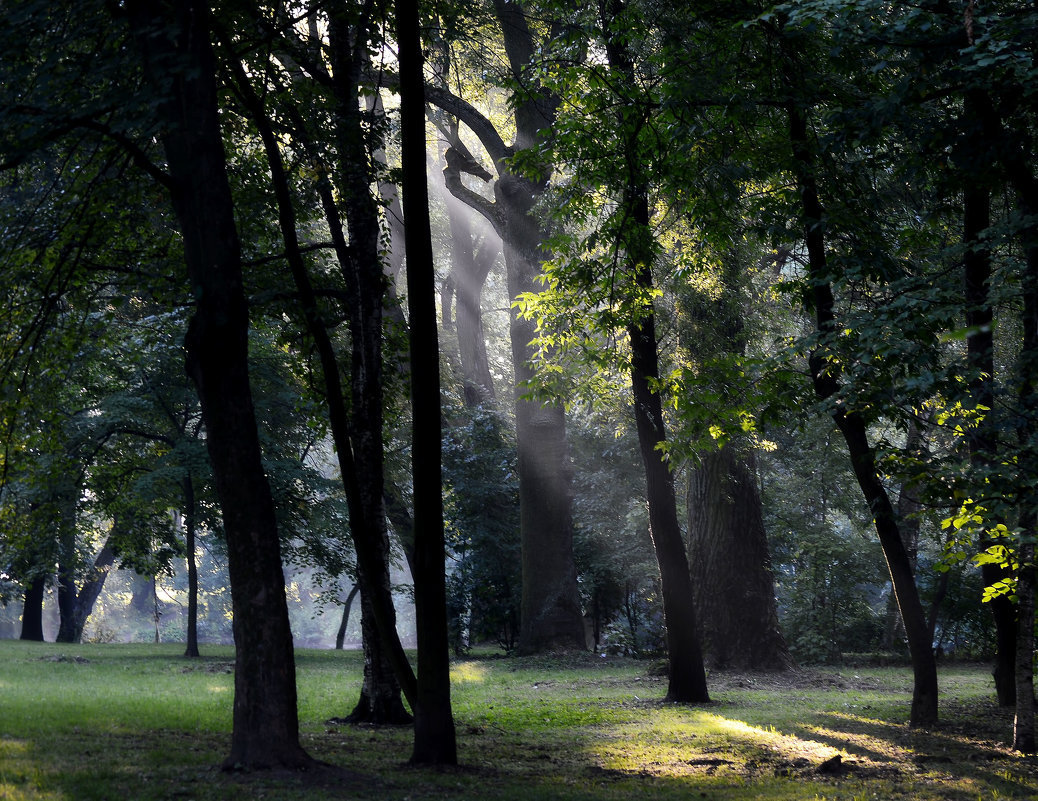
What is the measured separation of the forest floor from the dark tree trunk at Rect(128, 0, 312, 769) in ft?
1.75

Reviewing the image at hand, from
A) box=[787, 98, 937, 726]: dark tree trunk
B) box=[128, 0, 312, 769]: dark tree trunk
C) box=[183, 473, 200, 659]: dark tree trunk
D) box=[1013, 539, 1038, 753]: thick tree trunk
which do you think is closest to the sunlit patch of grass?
box=[183, 473, 200, 659]: dark tree trunk

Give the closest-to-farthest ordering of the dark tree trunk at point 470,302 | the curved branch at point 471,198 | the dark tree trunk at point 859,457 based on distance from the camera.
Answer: the dark tree trunk at point 859,457, the curved branch at point 471,198, the dark tree trunk at point 470,302

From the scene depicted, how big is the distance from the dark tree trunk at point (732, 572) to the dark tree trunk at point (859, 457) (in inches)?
268

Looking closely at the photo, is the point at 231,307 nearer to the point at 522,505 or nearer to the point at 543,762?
the point at 543,762

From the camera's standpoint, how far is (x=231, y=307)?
7535 millimetres

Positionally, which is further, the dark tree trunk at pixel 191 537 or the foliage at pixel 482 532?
the foliage at pixel 482 532

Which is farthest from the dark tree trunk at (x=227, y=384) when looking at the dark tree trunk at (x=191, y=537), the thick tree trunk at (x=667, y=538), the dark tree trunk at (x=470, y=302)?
the dark tree trunk at (x=470, y=302)

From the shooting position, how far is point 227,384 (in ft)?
24.5

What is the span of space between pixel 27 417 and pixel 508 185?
13.7 m

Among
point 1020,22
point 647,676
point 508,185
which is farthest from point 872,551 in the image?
point 1020,22

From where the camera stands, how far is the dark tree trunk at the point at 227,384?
7.34 meters

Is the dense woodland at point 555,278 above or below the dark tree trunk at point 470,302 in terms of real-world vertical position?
below

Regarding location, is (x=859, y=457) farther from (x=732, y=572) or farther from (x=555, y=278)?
(x=732, y=572)

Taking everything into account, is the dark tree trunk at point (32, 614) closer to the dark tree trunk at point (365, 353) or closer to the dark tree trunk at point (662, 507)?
the dark tree trunk at point (365, 353)
